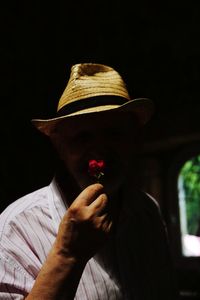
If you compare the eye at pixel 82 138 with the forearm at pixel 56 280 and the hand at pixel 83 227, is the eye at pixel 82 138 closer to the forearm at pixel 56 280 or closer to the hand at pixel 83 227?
the hand at pixel 83 227

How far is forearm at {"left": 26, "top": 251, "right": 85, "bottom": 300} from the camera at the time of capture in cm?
155

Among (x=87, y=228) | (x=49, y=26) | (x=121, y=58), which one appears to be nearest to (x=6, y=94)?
(x=49, y=26)

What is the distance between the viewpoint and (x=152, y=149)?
6.80 m

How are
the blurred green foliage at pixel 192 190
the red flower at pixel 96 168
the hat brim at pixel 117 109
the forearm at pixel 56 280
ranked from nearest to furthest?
the forearm at pixel 56 280
the red flower at pixel 96 168
the hat brim at pixel 117 109
the blurred green foliage at pixel 192 190

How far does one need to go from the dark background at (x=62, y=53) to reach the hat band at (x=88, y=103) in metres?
3.31

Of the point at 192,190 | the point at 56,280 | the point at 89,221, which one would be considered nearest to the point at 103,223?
the point at 89,221

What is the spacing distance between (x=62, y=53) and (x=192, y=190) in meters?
3.23

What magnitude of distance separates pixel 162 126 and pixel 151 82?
0.75m

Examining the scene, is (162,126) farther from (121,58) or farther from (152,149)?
(121,58)

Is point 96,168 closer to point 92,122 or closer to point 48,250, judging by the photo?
point 92,122

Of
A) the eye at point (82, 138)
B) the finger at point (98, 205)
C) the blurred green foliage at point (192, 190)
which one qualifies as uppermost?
the eye at point (82, 138)

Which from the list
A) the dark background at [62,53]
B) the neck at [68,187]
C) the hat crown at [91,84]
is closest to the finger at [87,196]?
the neck at [68,187]

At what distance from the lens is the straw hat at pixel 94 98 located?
200 centimetres

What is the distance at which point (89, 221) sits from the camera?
5.28ft
